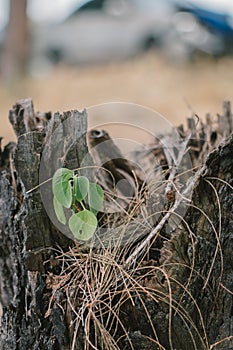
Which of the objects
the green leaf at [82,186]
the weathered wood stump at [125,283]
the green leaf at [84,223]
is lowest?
the weathered wood stump at [125,283]

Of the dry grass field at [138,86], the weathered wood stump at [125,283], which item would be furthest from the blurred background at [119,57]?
the weathered wood stump at [125,283]

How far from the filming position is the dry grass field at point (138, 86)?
4086mm

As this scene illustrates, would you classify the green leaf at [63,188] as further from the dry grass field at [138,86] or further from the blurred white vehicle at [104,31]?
the blurred white vehicle at [104,31]

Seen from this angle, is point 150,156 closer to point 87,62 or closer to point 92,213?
point 92,213

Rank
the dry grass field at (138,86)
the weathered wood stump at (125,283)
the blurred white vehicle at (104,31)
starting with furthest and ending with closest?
the blurred white vehicle at (104,31), the dry grass field at (138,86), the weathered wood stump at (125,283)

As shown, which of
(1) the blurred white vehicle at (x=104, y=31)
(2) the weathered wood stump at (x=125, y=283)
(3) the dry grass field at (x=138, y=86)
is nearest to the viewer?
(2) the weathered wood stump at (x=125, y=283)

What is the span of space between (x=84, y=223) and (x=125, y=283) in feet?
0.35

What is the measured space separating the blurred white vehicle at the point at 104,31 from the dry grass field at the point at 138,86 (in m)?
0.32

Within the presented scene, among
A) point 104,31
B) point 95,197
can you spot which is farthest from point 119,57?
point 95,197

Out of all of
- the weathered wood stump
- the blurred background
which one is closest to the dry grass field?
the blurred background

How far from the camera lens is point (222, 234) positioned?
93 centimetres

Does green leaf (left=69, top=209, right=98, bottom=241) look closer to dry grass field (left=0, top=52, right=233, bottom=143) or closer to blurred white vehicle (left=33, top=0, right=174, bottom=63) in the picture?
dry grass field (left=0, top=52, right=233, bottom=143)

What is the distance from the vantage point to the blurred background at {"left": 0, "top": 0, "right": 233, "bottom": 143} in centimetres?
432

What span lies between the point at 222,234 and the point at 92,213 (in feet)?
0.64
